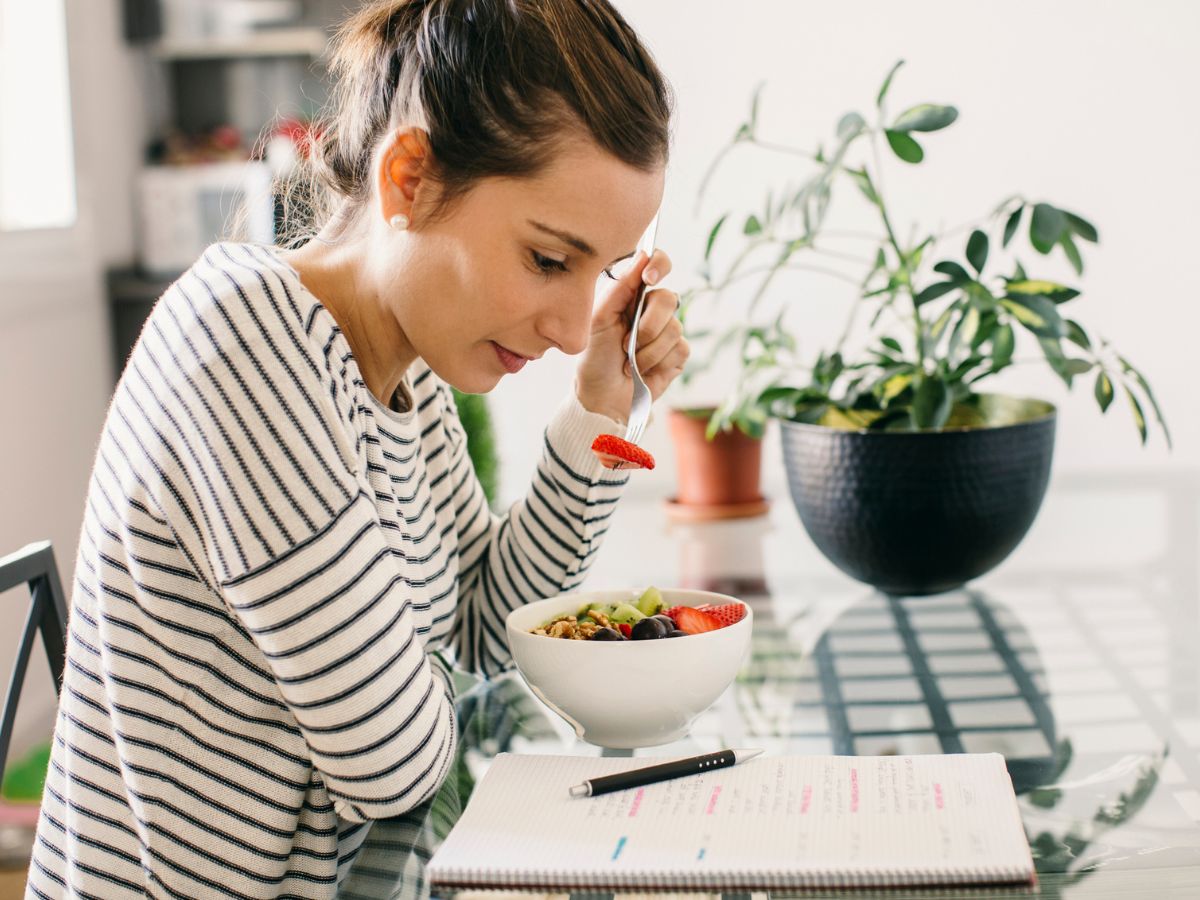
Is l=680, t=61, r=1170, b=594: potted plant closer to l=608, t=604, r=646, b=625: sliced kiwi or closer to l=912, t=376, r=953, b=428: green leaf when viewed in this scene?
l=912, t=376, r=953, b=428: green leaf

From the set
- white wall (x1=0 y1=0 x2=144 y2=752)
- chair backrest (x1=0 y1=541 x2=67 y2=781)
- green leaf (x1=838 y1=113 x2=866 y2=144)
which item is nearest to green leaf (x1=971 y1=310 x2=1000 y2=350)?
green leaf (x1=838 y1=113 x2=866 y2=144)

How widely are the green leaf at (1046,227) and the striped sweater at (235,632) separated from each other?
0.68 meters

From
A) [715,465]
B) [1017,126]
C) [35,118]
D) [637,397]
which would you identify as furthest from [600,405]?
[35,118]

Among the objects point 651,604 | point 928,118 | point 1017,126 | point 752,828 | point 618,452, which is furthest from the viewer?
point 1017,126

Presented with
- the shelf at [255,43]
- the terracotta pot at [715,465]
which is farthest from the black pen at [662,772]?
the shelf at [255,43]

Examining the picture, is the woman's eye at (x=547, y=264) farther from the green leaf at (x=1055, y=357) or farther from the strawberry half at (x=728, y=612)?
the green leaf at (x=1055, y=357)

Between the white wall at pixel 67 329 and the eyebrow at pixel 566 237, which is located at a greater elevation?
the eyebrow at pixel 566 237

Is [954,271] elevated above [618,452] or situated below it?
above

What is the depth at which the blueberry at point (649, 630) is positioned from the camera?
0.84m

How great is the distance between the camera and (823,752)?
2.85 ft

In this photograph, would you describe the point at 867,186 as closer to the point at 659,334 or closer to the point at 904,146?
the point at 904,146

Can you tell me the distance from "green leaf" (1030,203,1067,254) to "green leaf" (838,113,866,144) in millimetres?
194

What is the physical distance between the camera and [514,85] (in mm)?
831

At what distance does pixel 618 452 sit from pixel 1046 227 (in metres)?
0.50
